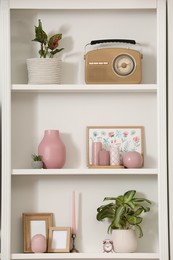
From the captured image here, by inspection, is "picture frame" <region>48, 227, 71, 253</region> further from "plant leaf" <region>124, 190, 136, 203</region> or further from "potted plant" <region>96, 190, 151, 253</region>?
"plant leaf" <region>124, 190, 136, 203</region>

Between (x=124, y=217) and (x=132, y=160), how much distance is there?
35 cm

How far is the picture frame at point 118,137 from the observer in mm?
4098

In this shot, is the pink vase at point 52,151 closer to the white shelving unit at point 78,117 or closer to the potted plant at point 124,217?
the white shelving unit at point 78,117

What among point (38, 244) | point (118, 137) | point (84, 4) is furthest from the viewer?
point (118, 137)

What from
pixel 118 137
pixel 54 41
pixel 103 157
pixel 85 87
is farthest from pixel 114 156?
pixel 54 41

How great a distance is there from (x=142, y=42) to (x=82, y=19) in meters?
0.41

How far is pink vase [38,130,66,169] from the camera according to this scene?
13.0ft

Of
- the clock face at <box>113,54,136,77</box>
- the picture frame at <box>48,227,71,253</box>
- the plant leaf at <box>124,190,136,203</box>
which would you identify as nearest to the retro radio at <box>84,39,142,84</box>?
the clock face at <box>113,54,136,77</box>

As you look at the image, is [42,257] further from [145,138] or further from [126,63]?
[126,63]

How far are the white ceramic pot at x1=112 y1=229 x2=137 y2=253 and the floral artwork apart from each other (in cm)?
52

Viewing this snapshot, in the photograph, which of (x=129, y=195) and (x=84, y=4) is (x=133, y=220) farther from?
(x=84, y=4)

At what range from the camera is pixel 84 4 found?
13.1 ft

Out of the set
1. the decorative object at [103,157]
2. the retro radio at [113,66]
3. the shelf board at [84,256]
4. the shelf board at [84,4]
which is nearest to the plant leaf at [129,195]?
the decorative object at [103,157]

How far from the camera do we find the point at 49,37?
4145 millimetres
